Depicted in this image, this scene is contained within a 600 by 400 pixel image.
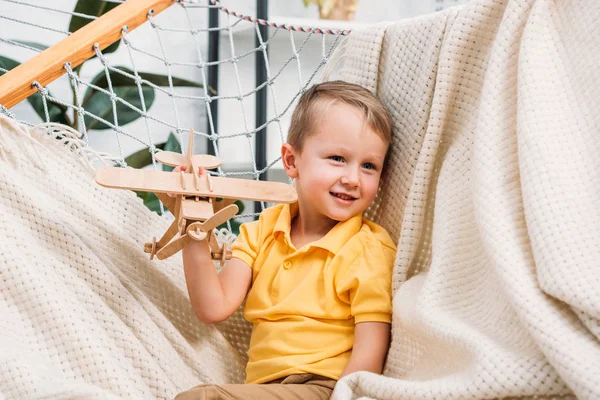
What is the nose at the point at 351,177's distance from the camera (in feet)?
2.93

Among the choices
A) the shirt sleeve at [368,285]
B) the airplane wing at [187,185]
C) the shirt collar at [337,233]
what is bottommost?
the shirt sleeve at [368,285]

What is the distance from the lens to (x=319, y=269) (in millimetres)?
904

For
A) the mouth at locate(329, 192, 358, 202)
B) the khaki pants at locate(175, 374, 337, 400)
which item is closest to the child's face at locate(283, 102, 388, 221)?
the mouth at locate(329, 192, 358, 202)

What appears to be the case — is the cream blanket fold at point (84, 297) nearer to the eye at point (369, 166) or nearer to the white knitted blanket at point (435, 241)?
the white knitted blanket at point (435, 241)

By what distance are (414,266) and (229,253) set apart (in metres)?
0.21

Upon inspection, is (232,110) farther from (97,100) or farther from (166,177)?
(166,177)

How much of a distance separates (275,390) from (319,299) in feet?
0.40

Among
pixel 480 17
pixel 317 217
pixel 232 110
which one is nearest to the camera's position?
pixel 480 17

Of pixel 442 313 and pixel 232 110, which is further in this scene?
pixel 232 110

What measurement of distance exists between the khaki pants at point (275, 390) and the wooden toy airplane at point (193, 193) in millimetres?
153

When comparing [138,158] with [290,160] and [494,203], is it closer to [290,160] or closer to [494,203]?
[290,160]

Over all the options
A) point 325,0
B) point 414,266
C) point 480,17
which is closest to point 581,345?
point 414,266

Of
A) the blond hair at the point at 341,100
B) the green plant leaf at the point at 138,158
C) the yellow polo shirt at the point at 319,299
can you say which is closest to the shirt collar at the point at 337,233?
the yellow polo shirt at the point at 319,299

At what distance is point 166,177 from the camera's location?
0.82 metres
